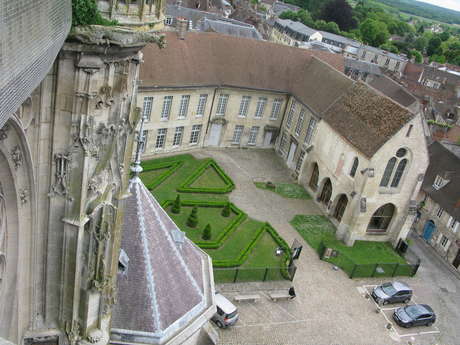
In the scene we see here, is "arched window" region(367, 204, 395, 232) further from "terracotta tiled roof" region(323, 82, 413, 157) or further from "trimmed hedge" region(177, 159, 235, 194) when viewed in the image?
"trimmed hedge" region(177, 159, 235, 194)

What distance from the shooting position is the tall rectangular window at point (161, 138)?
45562 mm

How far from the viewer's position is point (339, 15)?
582 ft

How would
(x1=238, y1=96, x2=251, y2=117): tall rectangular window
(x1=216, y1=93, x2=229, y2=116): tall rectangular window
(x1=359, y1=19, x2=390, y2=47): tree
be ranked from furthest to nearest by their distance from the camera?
(x1=359, y1=19, x2=390, y2=47): tree
(x1=238, y1=96, x2=251, y2=117): tall rectangular window
(x1=216, y1=93, x2=229, y2=116): tall rectangular window

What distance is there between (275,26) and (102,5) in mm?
124218

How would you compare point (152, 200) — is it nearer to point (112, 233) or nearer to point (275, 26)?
point (112, 233)

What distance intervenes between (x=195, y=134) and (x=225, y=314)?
982 inches

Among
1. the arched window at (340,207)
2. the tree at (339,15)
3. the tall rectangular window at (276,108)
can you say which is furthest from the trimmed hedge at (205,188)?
the tree at (339,15)

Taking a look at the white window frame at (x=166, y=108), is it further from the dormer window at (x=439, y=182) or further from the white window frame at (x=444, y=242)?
the white window frame at (x=444, y=242)

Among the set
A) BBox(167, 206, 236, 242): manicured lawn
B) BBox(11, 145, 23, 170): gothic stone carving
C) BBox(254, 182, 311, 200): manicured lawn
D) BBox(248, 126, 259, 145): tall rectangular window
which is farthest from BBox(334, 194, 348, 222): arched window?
BBox(11, 145, 23, 170): gothic stone carving

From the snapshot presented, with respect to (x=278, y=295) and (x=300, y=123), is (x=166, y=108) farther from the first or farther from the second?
(x=278, y=295)

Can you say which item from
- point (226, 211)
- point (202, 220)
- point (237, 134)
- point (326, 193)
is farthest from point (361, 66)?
point (202, 220)

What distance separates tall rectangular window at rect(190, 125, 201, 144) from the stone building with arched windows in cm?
12

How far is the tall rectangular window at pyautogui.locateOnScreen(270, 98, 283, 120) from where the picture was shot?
5213 centimetres

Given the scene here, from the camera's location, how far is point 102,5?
9.23m
